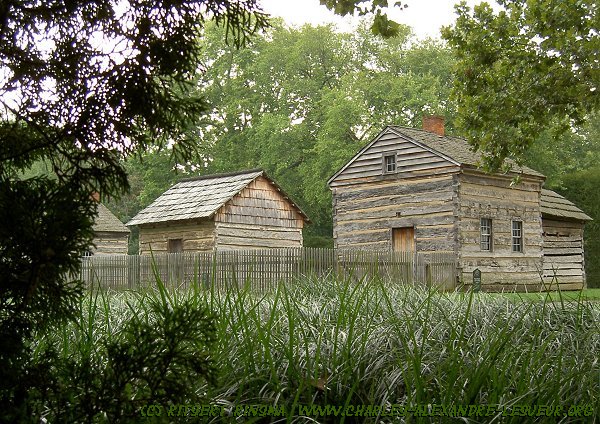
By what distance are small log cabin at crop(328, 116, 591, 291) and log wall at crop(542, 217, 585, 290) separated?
0.27 feet

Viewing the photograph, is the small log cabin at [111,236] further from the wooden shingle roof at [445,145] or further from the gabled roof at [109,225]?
the wooden shingle roof at [445,145]

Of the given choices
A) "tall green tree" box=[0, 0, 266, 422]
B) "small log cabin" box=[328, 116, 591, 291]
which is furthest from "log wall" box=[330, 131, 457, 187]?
"tall green tree" box=[0, 0, 266, 422]

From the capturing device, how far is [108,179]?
3.25 metres

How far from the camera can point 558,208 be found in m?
29.7

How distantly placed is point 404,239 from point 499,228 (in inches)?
138

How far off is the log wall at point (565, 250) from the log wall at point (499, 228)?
136cm

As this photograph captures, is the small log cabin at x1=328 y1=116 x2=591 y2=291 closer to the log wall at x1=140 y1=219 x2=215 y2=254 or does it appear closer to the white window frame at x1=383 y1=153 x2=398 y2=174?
the white window frame at x1=383 y1=153 x2=398 y2=174

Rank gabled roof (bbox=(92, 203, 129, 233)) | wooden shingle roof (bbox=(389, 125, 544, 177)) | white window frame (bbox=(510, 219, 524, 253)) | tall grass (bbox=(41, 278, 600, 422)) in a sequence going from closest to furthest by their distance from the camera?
1. tall grass (bbox=(41, 278, 600, 422))
2. wooden shingle roof (bbox=(389, 125, 544, 177))
3. white window frame (bbox=(510, 219, 524, 253))
4. gabled roof (bbox=(92, 203, 129, 233))

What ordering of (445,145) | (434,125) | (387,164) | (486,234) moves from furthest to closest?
1. (434,125)
2. (387,164)
3. (445,145)
4. (486,234)

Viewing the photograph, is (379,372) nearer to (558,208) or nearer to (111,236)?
(558,208)

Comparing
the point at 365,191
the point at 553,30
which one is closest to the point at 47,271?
the point at 553,30

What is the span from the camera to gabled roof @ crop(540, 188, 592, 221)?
29.1m

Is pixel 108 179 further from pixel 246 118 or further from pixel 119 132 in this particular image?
pixel 246 118

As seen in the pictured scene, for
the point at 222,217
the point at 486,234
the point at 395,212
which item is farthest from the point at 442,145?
the point at 222,217
